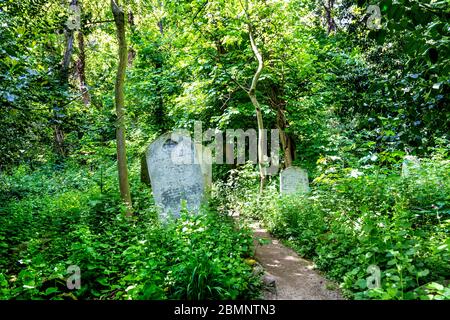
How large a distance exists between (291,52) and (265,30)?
105 centimetres

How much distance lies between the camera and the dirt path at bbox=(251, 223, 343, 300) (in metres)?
4.20

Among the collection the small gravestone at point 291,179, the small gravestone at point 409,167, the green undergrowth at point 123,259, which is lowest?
the green undergrowth at point 123,259

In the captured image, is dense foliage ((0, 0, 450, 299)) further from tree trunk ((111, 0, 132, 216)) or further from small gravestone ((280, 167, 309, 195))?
small gravestone ((280, 167, 309, 195))

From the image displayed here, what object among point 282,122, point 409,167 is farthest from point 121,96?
point 282,122

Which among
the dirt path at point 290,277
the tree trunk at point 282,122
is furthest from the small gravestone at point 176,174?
the tree trunk at point 282,122

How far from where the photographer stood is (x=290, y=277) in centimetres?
482

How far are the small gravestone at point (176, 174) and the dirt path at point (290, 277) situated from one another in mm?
1828

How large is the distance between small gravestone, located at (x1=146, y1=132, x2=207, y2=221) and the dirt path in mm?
1828

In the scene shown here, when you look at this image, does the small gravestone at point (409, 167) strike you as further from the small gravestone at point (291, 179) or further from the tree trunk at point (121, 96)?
the tree trunk at point (121, 96)

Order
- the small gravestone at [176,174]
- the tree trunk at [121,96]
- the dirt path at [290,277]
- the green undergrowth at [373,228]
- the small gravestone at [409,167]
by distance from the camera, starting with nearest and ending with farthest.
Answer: the green undergrowth at [373,228], the dirt path at [290,277], the tree trunk at [121,96], the small gravestone at [176,174], the small gravestone at [409,167]

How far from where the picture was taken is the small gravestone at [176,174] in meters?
6.69

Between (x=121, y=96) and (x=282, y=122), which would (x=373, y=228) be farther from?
(x=282, y=122)

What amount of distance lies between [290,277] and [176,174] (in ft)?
10.5
